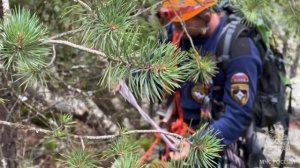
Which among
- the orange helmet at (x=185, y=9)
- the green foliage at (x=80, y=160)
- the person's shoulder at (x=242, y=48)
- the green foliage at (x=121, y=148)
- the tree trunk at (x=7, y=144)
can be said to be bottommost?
the tree trunk at (x=7, y=144)

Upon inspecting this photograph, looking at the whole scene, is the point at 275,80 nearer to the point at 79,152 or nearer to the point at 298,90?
the point at 298,90

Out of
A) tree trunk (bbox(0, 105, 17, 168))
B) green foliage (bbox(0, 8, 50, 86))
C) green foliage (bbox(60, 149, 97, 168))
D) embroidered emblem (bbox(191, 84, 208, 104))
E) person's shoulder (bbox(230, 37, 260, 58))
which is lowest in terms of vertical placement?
tree trunk (bbox(0, 105, 17, 168))

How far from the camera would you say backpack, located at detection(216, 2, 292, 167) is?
9.86ft

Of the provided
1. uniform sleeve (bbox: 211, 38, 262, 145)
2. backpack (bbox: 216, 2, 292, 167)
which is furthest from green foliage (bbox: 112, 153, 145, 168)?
backpack (bbox: 216, 2, 292, 167)

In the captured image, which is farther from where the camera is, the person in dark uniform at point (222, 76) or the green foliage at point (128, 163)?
the person in dark uniform at point (222, 76)

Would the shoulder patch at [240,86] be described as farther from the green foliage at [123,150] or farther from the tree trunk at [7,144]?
the tree trunk at [7,144]

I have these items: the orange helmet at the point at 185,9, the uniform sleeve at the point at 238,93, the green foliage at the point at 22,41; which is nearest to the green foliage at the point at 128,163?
the green foliage at the point at 22,41

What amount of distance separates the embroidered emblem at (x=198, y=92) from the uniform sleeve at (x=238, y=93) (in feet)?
0.40

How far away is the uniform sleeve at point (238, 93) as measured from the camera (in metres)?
2.91

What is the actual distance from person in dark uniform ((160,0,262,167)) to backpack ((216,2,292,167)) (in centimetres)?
5

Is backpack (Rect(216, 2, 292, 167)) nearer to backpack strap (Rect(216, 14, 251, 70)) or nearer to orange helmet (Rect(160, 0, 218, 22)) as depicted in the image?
backpack strap (Rect(216, 14, 251, 70))

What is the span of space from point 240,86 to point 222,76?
5.6 inches

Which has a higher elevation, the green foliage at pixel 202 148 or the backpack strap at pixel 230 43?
the backpack strap at pixel 230 43

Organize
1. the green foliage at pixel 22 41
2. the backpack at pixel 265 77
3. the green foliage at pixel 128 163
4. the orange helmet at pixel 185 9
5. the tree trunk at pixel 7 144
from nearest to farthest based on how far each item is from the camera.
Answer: the green foliage at pixel 22 41, the green foliage at pixel 128 163, the orange helmet at pixel 185 9, the tree trunk at pixel 7 144, the backpack at pixel 265 77
